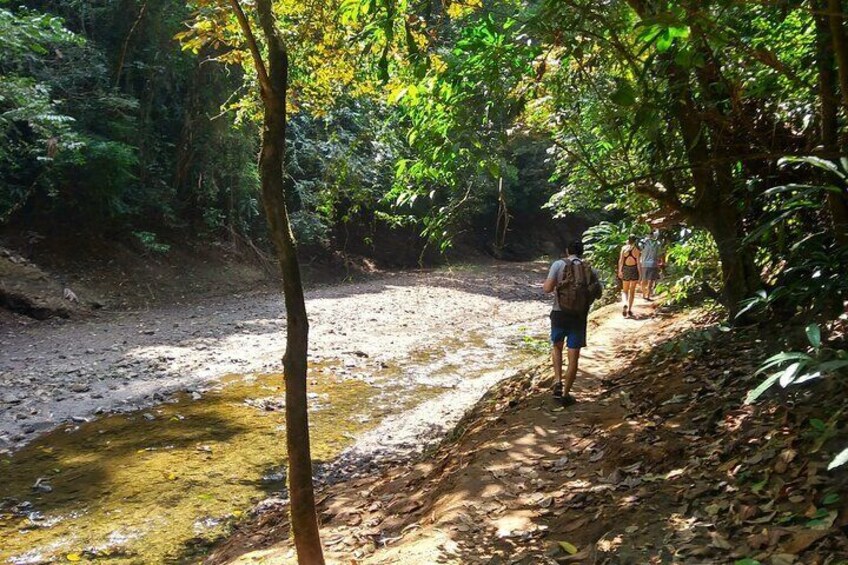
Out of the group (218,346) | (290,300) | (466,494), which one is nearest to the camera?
(290,300)

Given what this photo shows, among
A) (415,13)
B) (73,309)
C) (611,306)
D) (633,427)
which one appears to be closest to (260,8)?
(415,13)

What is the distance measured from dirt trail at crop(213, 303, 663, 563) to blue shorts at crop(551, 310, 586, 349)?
0.60 metres

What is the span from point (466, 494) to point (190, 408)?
5.79 metres

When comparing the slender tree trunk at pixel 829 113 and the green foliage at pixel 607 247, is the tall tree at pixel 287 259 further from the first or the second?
the green foliage at pixel 607 247

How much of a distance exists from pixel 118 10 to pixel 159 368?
12337mm

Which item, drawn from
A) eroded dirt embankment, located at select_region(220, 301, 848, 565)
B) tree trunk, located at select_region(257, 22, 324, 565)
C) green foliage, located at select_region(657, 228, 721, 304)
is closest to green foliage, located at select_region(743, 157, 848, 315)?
eroded dirt embankment, located at select_region(220, 301, 848, 565)

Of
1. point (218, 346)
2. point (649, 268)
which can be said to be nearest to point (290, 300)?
point (218, 346)

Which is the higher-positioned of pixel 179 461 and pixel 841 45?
pixel 841 45

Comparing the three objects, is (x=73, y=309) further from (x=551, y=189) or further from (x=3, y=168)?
(x=551, y=189)

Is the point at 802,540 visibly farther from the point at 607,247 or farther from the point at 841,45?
the point at 607,247

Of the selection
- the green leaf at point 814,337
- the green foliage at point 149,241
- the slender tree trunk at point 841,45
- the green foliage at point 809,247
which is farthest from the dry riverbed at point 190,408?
the slender tree trunk at point 841,45

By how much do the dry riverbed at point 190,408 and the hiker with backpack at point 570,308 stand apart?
2.17 metres

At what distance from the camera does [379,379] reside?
11.2 m

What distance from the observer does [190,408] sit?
930 centimetres
